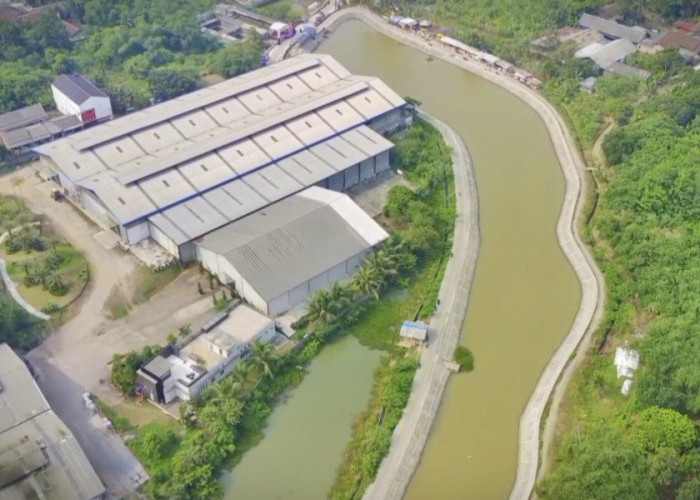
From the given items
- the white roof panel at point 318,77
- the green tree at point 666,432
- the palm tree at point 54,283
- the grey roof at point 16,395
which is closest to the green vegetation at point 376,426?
the green tree at point 666,432

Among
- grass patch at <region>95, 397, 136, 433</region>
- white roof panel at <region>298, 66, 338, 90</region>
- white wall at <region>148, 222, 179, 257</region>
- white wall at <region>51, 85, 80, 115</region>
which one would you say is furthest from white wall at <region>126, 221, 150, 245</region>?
white roof panel at <region>298, 66, 338, 90</region>

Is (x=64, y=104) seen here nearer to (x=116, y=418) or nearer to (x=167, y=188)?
(x=167, y=188)

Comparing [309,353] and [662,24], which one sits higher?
[662,24]

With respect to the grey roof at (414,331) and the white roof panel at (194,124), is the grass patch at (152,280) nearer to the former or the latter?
the white roof panel at (194,124)

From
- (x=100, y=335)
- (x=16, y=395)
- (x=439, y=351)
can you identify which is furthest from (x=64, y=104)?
(x=439, y=351)

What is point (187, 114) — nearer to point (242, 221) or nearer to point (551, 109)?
point (242, 221)

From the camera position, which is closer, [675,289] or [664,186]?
[675,289]

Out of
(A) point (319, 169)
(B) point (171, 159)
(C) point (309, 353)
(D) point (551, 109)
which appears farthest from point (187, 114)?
(D) point (551, 109)
